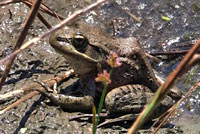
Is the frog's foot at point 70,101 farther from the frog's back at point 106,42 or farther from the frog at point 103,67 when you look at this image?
the frog's back at point 106,42

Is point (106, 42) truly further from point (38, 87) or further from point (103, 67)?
point (38, 87)

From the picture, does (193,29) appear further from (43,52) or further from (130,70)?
(43,52)

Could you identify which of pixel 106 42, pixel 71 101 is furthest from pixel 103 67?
pixel 71 101

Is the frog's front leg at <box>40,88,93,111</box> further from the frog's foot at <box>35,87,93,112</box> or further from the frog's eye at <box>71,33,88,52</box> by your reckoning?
the frog's eye at <box>71,33,88,52</box>

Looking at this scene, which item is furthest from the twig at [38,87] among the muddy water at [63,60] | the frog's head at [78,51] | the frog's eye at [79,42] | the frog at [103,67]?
the frog's eye at [79,42]

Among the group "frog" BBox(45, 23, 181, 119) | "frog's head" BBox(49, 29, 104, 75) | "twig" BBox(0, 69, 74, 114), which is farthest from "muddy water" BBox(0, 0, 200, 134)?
"frog's head" BBox(49, 29, 104, 75)

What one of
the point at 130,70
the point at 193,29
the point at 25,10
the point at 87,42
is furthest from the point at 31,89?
the point at 193,29
